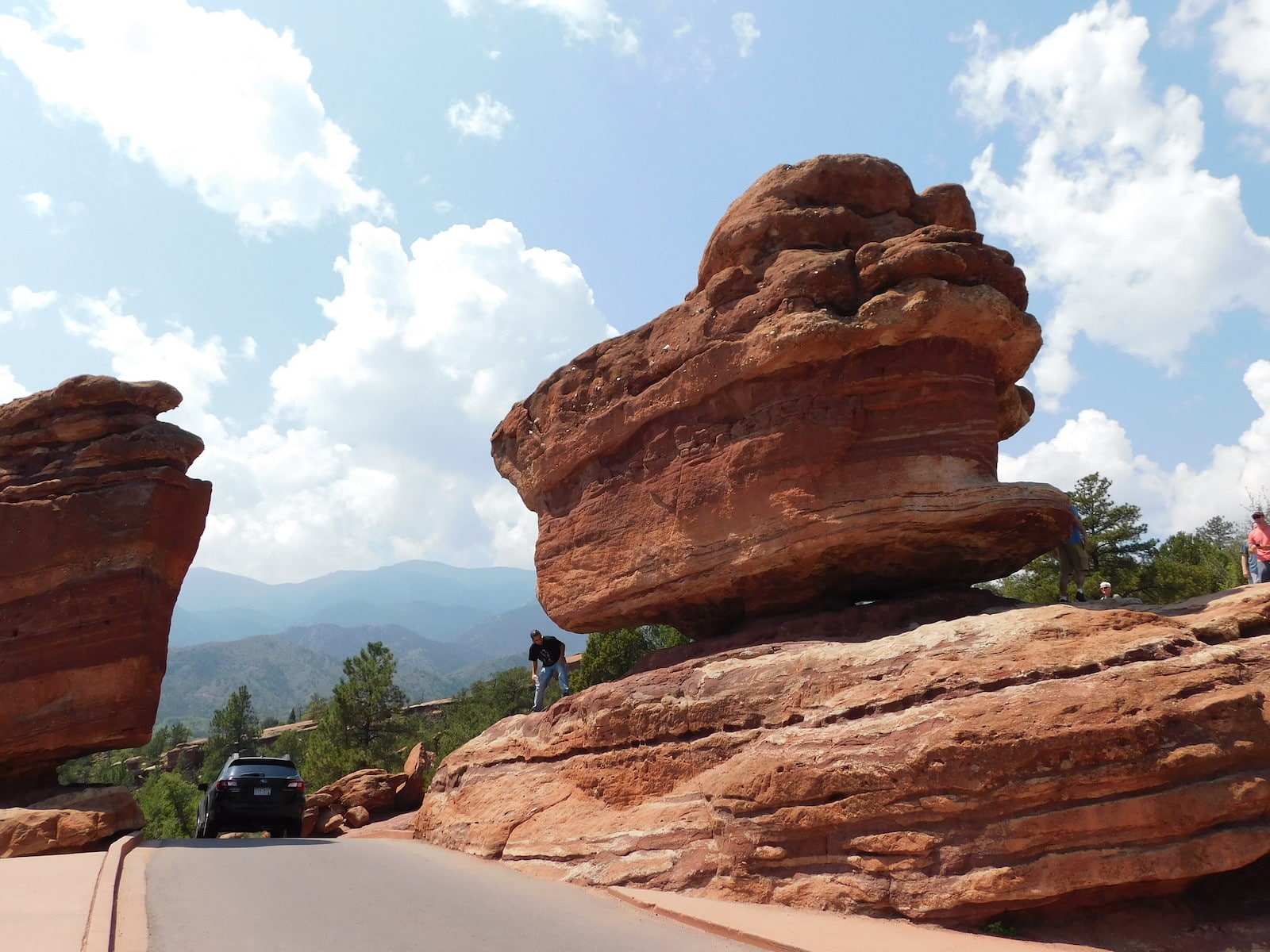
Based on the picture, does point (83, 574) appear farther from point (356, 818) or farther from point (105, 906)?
point (105, 906)

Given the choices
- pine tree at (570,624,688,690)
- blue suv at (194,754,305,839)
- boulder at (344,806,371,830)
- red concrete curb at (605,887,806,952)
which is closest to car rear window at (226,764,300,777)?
blue suv at (194,754,305,839)

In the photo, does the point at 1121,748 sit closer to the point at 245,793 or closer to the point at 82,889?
the point at 82,889

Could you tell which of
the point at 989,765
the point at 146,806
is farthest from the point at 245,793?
the point at 146,806

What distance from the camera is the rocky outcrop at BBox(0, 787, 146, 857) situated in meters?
13.3

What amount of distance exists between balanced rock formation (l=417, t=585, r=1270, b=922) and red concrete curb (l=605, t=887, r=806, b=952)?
0.62 m

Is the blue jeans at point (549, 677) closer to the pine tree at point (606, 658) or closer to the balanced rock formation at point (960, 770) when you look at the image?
the balanced rock formation at point (960, 770)

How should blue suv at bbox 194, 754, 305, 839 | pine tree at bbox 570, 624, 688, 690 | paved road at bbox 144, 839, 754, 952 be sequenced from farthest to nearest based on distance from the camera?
1. pine tree at bbox 570, 624, 688, 690
2. blue suv at bbox 194, 754, 305, 839
3. paved road at bbox 144, 839, 754, 952

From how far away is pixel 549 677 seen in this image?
54.9ft

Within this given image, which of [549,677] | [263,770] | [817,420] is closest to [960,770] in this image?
[817,420]

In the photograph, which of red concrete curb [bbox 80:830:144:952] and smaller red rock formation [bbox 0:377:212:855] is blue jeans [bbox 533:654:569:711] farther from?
smaller red rock formation [bbox 0:377:212:855]

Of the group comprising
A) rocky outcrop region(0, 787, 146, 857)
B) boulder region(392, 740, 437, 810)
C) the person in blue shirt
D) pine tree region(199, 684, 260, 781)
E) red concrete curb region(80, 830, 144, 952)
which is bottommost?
pine tree region(199, 684, 260, 781)

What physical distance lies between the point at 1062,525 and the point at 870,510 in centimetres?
258

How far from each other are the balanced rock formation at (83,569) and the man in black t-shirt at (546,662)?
7.35 meters

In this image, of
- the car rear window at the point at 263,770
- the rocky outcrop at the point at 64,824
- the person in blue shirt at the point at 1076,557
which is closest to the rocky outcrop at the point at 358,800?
the car rear window at the point at 263,770
